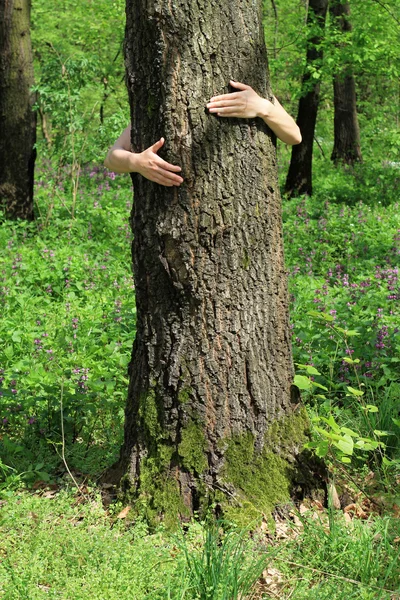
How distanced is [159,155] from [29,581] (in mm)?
1907

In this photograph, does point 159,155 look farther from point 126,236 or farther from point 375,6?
point 375,6

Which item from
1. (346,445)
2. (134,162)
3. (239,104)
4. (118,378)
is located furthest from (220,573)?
(118,378)

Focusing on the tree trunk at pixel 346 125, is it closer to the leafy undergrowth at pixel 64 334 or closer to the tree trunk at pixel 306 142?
the tree trunk at pixel 306 142

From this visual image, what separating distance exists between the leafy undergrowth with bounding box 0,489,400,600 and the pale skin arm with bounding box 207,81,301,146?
1.82m

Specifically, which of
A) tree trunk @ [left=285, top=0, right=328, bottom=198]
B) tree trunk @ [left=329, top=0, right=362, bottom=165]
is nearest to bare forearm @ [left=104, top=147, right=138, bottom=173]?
tree trunk @ [left=285, top=0, right=328, bottom=198]

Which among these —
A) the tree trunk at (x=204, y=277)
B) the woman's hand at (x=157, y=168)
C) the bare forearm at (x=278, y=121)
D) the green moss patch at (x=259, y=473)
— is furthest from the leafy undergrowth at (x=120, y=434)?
the woman's hand at (x=157, y=168)

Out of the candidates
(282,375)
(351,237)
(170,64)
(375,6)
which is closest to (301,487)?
(282,375)

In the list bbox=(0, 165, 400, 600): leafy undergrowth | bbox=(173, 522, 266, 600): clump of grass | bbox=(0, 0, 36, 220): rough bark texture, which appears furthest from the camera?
bbox=(0, 0, 36, 220): rough bark texture

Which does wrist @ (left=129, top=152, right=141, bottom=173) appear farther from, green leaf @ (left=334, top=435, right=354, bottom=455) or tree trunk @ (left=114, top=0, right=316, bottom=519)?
green leaf @ (left=334, top=435, right=354, bottom=455)

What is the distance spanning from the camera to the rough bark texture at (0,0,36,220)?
9.35m

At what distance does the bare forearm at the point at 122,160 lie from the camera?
127 inches

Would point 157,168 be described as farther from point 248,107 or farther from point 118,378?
point 118,378

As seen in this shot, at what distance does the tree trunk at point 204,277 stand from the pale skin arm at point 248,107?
1.8 inches

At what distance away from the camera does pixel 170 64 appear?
3076 millimetres
